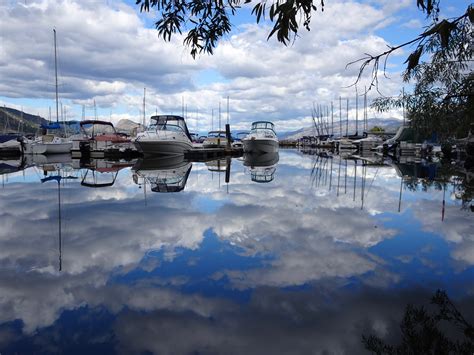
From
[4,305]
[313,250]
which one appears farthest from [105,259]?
[313,250]

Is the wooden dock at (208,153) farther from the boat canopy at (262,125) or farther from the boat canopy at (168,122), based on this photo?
the boat canopy at (262,125)

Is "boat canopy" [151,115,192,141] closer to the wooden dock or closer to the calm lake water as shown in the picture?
the wooden dock

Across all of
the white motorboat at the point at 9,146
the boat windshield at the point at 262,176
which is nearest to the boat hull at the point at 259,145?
the boat windshield at the point at 262,176

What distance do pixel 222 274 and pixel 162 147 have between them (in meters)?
28.5

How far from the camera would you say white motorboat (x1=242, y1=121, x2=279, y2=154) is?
41.1 meters

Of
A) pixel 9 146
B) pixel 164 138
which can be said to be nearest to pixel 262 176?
pixel 164 138

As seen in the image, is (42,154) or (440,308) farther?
(42,154)

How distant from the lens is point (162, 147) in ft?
108

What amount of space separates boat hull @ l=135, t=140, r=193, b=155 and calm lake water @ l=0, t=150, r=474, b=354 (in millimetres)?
21297

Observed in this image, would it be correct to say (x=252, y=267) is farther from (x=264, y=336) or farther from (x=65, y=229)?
(x=65, y=229)

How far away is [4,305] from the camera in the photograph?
4.20 metres

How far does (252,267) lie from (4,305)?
9.78 feet

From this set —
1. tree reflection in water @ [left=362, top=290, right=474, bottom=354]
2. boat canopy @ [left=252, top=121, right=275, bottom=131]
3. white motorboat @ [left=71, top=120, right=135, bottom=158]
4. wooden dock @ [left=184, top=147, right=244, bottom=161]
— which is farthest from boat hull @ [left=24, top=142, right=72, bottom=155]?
tree reflection in water @ [left=362, top=290, right=474, bottom=354]

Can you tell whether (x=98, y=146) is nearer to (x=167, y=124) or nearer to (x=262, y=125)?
(x=167, y=124)
